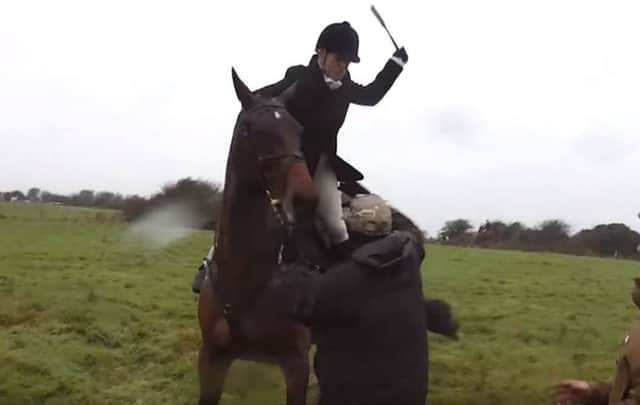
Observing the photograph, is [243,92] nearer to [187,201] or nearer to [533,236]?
[187,201]

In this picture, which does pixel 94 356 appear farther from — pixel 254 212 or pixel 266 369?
pixel 254 212

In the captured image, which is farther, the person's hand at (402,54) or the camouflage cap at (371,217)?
the person's hand at (402,54)

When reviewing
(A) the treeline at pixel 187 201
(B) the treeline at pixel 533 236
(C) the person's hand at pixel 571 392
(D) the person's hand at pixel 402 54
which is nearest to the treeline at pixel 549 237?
(B) the treeline at pixel 533 236

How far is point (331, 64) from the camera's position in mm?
6199

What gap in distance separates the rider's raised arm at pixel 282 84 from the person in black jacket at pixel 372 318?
219 cm

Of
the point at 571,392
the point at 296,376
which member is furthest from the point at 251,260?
the point at 571,392

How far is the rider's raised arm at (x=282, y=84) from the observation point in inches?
244

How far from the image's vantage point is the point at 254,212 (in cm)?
577

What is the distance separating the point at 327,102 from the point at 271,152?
970 millimetres

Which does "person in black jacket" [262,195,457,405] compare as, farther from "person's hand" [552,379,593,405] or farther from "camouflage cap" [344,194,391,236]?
"person's hand" [552,379,593,405]

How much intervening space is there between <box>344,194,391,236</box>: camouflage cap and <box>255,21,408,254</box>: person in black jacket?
1918mm

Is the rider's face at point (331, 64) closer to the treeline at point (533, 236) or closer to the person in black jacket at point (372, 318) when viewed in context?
the person in black jacket at point (372, 318)

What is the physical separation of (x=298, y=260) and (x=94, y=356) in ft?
13.9

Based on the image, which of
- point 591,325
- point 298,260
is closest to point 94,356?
point 298,260
